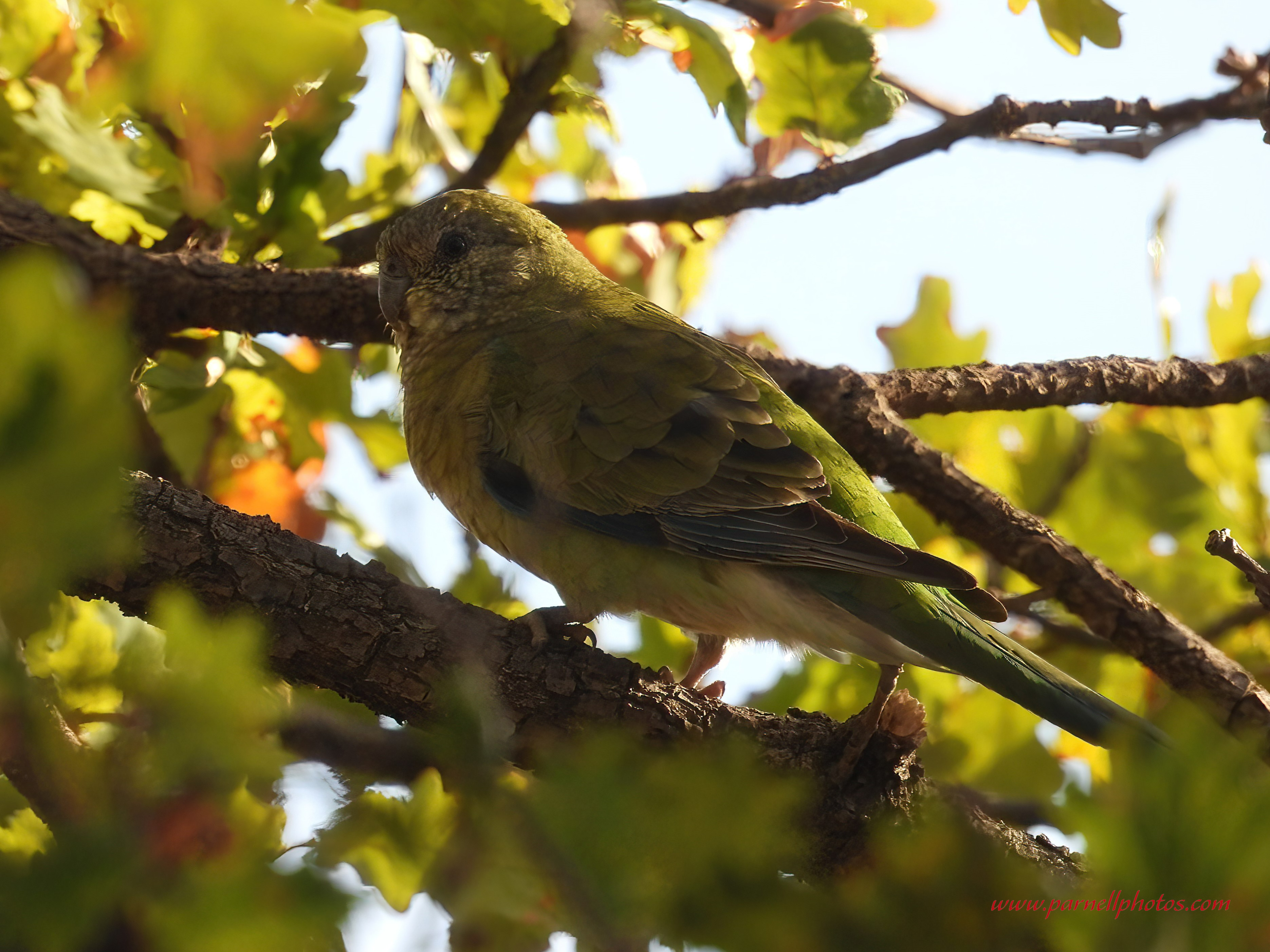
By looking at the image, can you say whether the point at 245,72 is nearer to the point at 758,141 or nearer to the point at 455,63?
the point at 455,63

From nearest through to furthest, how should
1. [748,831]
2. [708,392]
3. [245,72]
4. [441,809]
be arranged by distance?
[245,72], [748,831], [441,809], [708,392]

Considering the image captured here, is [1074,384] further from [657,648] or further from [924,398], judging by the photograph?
[657,648]

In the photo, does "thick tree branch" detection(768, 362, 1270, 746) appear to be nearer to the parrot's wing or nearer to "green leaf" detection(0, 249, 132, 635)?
the parrot's wing

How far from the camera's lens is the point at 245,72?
47cm

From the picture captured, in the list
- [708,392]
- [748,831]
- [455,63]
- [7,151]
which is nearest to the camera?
[748,831]

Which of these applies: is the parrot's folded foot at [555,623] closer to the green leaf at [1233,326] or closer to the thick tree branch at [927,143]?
the thick tree branch at [927,143]

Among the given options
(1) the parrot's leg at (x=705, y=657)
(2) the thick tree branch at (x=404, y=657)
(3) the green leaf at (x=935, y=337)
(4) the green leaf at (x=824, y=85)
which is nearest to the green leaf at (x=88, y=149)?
(2) the thick tree branch at (x=404, y=657)

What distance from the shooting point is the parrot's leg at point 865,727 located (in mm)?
1923

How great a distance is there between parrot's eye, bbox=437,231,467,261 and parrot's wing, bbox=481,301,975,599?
518 mm

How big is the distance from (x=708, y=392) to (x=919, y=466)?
2.15 feet

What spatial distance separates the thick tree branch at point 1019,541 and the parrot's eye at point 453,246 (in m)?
1.00

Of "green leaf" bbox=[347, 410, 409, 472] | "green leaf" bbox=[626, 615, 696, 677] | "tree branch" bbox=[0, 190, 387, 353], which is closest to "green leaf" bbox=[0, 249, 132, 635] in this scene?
"tree branch" bbox=[0, 190, 387, 353]

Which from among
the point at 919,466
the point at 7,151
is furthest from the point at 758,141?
the point at 7,151

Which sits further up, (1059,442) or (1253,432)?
(1253,432)
